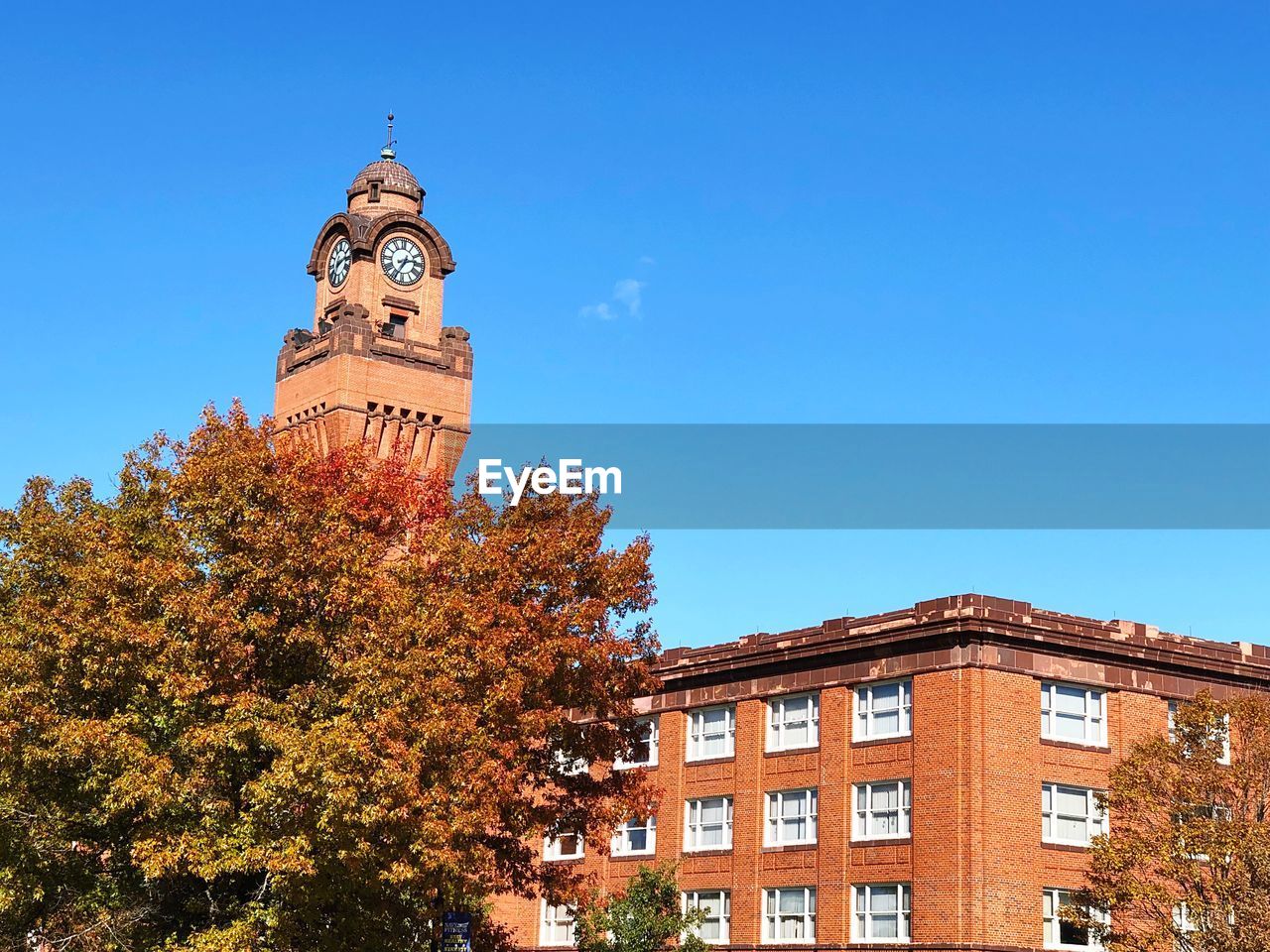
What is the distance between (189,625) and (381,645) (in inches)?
157

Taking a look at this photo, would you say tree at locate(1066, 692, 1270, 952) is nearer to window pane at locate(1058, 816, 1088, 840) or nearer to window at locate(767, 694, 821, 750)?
window pane at locate(1058, 816, 1088, 840)

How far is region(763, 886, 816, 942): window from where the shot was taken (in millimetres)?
58062

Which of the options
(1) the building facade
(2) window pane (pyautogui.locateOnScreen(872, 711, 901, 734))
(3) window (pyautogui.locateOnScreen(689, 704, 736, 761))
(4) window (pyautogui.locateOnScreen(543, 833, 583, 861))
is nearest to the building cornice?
(1) the building facade

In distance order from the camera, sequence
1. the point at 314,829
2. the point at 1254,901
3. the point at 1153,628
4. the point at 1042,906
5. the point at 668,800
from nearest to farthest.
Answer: the point at 314,829 → the point at 1254,901 → the point at 1042,906 → the point at 1153,628 → the point at 668,800

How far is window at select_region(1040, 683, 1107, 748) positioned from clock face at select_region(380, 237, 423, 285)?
4378 cm

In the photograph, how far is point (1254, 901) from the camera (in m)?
49.1

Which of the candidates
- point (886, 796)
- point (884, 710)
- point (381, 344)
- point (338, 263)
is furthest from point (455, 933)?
point (338, 263)

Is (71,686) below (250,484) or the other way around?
below

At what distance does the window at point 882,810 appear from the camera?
5576cm

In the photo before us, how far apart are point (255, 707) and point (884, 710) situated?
2621cm

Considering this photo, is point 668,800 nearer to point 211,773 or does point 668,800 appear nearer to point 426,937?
point 426,937

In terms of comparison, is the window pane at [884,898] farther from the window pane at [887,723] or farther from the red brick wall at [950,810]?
the window pane at [887,723]

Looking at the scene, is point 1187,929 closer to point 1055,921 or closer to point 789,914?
point 1055,921

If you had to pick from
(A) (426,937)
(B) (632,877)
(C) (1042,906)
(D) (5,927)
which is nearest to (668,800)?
(B) (632,877)
